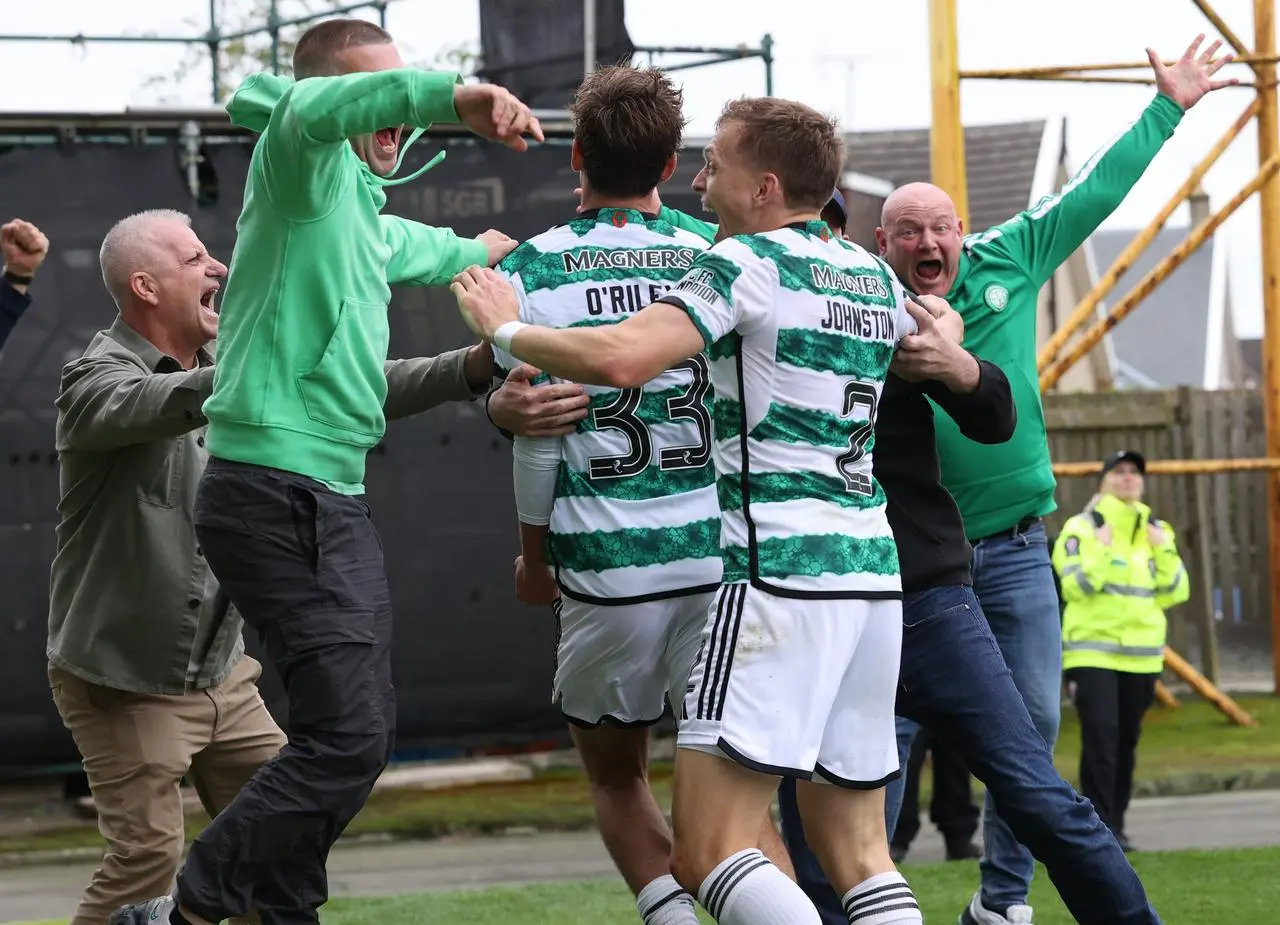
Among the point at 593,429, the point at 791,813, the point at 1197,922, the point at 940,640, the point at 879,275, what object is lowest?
the point at 1197,922

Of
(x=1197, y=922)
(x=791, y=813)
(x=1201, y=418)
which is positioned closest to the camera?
(x=791, y=813)

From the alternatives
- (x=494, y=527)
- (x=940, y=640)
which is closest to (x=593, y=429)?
(x=940, y=640)

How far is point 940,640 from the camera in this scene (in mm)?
4480

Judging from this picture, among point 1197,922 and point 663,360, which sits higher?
point 663,360

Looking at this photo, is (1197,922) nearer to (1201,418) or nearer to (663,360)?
(663,360)

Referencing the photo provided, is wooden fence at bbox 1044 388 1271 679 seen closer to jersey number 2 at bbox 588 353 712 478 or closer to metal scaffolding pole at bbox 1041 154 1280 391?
metal scaffolding pole at bbox 1041 154 1280 391

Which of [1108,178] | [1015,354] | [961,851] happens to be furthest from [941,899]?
[1108,178]

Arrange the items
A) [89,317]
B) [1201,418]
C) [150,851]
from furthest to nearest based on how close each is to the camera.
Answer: [1201,418]
[89,317]
[150,851]

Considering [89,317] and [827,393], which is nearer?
[827,393]

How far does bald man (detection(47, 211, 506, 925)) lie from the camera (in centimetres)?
459

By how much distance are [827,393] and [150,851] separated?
210 cm

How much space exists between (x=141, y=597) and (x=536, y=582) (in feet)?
3.25

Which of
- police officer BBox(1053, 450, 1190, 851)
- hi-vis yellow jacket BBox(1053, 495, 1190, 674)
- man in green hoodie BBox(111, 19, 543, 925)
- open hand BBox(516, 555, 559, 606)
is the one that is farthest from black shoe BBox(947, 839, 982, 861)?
man in green hoodie BBox(111, 19, 543, 925)

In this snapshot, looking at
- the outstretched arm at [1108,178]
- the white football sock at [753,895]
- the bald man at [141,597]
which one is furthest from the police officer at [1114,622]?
the white football sock at [753,895]
